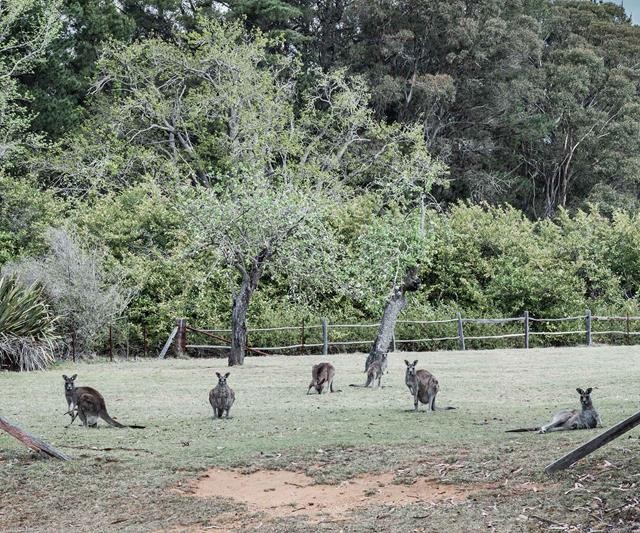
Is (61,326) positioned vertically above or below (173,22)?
below

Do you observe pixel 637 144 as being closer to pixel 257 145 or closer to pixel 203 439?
pixel 257 145

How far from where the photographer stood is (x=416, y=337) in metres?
34.2

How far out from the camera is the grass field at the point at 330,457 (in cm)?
909

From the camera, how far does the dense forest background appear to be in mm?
29203

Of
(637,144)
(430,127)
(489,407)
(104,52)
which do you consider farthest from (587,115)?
(489,407)

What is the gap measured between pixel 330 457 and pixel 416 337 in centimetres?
2300

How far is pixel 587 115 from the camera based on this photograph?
57094mm

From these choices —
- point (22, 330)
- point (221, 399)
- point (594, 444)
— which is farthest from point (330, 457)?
point (22, 330)

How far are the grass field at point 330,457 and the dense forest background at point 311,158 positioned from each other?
883 centimetres

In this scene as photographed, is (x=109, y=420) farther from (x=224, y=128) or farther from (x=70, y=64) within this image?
(x=70, y=64)

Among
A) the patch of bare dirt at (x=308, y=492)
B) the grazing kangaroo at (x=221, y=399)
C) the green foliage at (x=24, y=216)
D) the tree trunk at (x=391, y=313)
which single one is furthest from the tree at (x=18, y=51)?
the patch of bare dirt at (x=308, y=492)

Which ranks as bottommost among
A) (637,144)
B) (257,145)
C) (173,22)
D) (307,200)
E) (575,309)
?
(575,309)

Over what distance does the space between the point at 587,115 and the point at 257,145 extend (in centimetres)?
2400

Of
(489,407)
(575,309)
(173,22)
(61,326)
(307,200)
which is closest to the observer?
(489,407)
